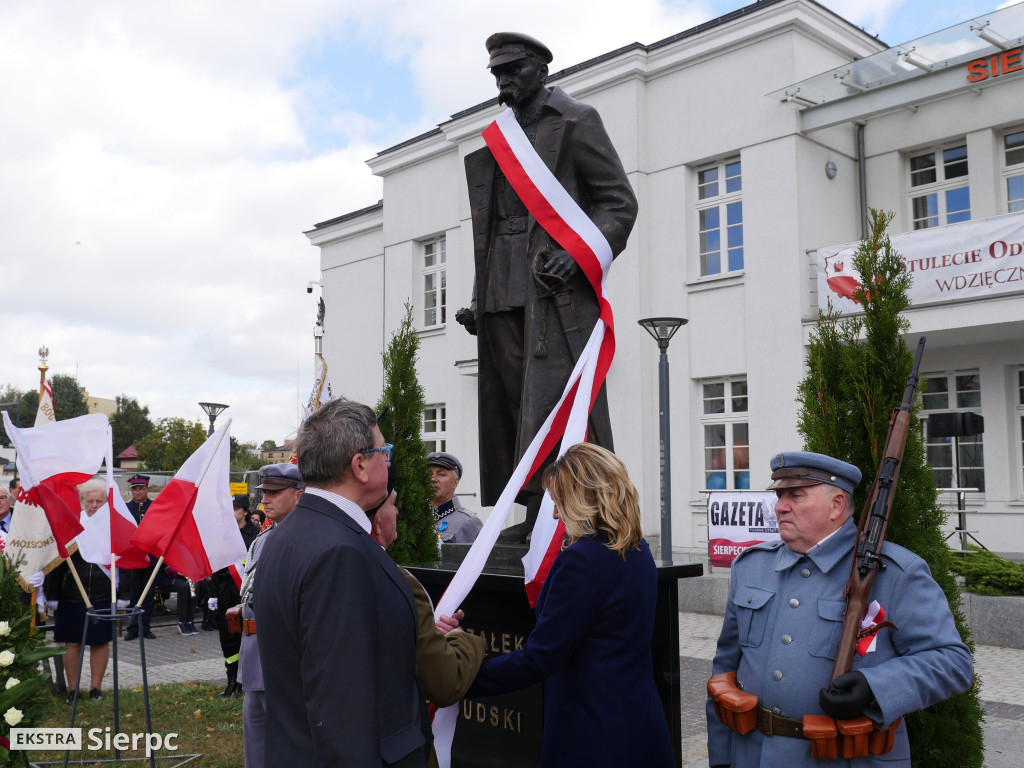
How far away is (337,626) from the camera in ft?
7.34

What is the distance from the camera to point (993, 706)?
7.41 metres

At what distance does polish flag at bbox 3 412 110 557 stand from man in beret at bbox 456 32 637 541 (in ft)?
11.0

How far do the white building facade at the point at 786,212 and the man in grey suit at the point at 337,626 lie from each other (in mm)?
13632

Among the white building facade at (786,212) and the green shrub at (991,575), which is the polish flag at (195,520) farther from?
the white building facade at (786,212)

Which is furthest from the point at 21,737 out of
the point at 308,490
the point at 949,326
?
the point at 949,326

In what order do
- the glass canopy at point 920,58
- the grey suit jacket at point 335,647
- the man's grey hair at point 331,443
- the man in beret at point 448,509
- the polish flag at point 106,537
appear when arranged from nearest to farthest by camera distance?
1. the grey suit jacket at point 335,647
2. the man's grey hair at point 331,443
3. the man in beret at point 448,509
4. the polish flag at point 106,537
5. the glass canopy at point 920,58

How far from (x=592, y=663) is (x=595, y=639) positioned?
0.25ft

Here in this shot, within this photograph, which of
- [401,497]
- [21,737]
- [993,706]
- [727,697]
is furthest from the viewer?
[993,706]

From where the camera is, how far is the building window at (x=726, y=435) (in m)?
17.3

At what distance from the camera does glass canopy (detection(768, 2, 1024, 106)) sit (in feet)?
46.7

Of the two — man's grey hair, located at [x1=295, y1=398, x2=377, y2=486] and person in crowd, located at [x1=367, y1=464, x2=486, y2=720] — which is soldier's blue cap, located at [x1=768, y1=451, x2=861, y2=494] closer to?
person in crowd, located at [x1=367, y1=464, x2=486, y2=720]

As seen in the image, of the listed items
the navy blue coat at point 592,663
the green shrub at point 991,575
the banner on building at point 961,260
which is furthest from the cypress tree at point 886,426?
the banner on building at point 961,260

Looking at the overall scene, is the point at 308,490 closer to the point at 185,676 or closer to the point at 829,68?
the point at 185,676

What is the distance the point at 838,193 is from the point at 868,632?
15.9 meters
